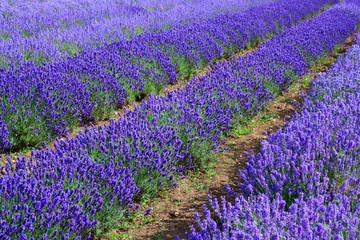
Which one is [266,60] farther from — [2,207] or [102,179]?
[2,207]

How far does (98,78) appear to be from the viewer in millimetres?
4664

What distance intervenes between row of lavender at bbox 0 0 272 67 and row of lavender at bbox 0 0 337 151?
0.53 meters

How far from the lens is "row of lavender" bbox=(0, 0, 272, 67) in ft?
17.3

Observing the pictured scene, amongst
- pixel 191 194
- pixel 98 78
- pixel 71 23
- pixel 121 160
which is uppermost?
pixel 71 23

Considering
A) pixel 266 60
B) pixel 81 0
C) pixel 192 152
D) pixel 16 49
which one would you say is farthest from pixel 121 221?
pixel 81 0

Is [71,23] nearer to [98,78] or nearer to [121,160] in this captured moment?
[98,78]

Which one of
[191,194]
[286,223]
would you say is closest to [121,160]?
[191,194]

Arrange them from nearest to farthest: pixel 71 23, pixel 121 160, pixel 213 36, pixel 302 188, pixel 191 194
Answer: pixel 302 188 → pixel 121 160 → pixel 191 194 → pixel 213 36 → pixel 71 23

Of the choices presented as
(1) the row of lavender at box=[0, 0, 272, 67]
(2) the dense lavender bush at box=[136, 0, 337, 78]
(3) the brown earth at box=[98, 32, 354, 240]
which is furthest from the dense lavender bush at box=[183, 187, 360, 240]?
(2) the dense lavender bush at box=[136, 0, 337, 78]

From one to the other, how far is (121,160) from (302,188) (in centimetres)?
141

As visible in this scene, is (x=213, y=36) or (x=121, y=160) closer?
(x=121, y=160)

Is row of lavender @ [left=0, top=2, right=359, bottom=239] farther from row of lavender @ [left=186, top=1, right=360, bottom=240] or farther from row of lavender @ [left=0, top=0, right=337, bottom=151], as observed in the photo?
row of lavender @ [left=0, top=0, right=337, bottom=151]

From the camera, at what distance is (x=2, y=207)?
77.9 inches

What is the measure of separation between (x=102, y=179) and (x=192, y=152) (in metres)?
1.22
